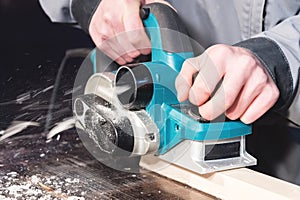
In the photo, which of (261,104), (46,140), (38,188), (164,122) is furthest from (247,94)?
(46,140)

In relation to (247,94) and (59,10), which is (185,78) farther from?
(59,10)

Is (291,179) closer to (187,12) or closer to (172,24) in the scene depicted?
(187,12)

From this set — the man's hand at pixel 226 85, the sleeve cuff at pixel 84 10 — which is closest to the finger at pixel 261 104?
the man's hand at pixel 226 85

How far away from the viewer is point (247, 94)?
1.03 meters

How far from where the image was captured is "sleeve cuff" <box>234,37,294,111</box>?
3.61 feet

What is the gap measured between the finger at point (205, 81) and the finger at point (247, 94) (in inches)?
2.1

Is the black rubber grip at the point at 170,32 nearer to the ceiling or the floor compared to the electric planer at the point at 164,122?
nearer to the ceiling

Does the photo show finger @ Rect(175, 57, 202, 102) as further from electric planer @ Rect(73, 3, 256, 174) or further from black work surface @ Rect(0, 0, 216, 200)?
black work surface @ Rect(0, 0, 216, 200)

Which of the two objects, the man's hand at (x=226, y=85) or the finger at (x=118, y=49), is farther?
the finger at (x=118, y=49)

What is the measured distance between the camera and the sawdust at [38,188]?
103 centimetres

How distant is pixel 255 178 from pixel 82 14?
0.65 m

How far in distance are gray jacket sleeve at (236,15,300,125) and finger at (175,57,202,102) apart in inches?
5.9

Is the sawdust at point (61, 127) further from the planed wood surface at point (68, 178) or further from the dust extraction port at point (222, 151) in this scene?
the dust extraction port at point (222, 151)

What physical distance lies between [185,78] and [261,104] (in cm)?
14
